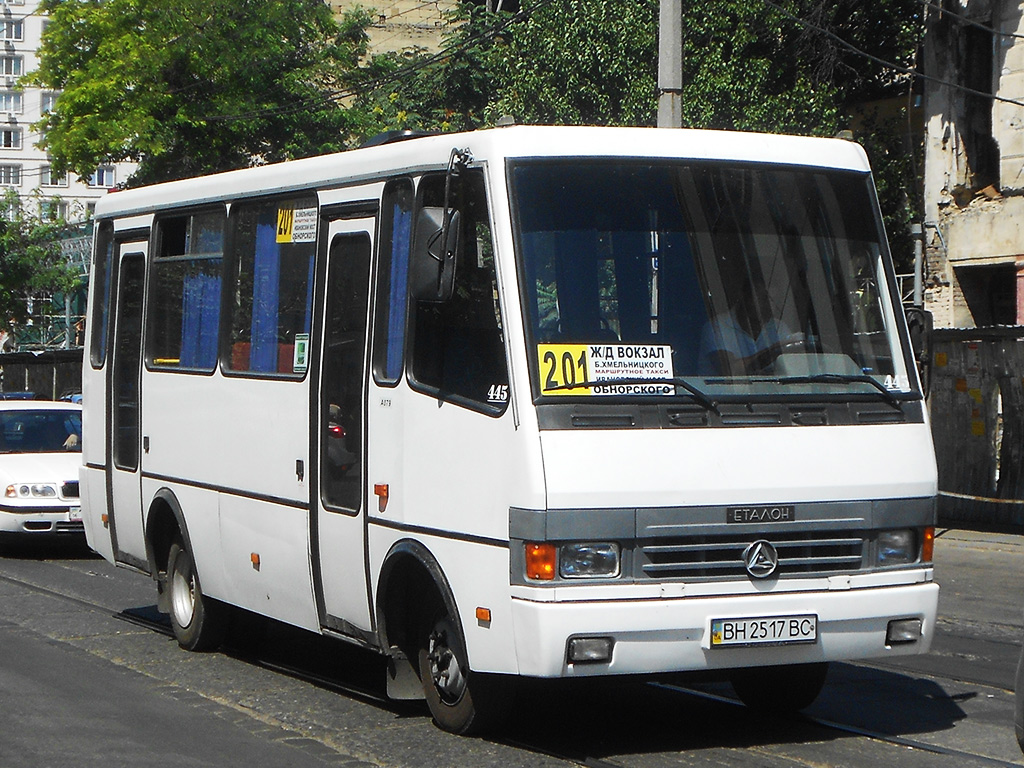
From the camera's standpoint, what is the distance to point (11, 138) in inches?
3996

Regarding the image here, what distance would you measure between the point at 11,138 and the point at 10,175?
2.41 metres

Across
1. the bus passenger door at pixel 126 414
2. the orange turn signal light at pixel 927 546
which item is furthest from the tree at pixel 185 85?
the orange turn signal light at pixel 927 546

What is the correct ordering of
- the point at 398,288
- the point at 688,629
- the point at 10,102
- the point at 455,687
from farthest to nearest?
1. the point at 10,102
2. the point at 398,288
3. the point at 455,687
4. the point at 688,629

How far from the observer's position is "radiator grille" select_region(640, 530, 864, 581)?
649 cm

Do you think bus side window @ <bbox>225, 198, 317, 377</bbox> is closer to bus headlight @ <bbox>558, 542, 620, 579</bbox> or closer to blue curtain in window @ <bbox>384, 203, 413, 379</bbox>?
blue curtain in window @ <bbox>384, 203, 413, 379</bbox>

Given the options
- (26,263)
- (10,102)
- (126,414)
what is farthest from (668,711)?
(10,102)

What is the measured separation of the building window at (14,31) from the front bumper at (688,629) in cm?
10122

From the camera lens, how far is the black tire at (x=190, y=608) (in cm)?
984

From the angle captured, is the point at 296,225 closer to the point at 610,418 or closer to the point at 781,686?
the point at 610,418

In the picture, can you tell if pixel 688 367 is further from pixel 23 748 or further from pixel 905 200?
pixel 905 200

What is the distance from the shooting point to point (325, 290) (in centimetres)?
820

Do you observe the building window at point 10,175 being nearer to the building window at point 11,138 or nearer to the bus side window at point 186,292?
the building window at point 11,138

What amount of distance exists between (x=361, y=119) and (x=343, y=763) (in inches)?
1440

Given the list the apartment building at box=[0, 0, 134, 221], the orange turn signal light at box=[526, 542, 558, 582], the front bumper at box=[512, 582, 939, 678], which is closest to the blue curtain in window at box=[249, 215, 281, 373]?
the orange turn signal light at box=[526, 542, 558, 582]
